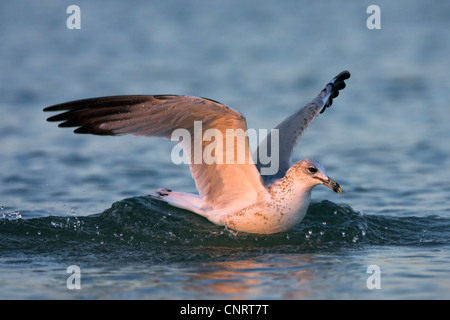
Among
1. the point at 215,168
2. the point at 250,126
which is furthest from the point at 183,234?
the point at 250,126

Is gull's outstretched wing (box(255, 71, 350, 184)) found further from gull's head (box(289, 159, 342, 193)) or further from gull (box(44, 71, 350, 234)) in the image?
gull's head (box(289, 159, 342, 193))

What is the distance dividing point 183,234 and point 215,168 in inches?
31.5

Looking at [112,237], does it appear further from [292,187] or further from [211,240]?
[292,187]

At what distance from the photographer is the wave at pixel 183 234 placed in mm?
8102

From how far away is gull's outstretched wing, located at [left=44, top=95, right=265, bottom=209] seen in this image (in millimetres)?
7770

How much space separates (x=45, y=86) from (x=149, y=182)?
18.4ft

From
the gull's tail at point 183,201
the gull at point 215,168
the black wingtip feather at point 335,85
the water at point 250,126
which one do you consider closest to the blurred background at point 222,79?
the water at point 250,126

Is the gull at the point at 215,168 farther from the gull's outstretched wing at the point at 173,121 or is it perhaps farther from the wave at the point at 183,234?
the wave at the point at 183,234

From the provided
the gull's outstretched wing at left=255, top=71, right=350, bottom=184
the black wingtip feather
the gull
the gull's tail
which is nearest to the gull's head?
the gull

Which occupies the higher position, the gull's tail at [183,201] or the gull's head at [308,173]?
the gull's head at [308,173]

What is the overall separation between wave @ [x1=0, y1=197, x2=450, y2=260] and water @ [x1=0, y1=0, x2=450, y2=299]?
0.08ft

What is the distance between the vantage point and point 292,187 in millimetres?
8344
